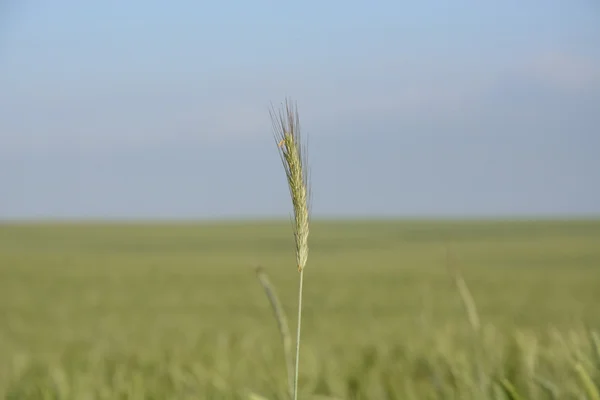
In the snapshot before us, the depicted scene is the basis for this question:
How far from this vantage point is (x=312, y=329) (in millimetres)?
10250

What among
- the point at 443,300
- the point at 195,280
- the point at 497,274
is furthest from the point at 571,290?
the point at 195,280

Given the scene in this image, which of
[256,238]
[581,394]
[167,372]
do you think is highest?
[581,394]

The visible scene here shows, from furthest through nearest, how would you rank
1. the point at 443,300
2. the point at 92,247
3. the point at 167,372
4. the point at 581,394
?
1. the point at 92,247
2. the point at 443,300
3. the point at 167,372
4. the point at 581,394

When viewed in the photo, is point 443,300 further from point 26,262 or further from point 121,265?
point 26,262

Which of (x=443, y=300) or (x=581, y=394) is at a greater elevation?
(x=581, y=394)

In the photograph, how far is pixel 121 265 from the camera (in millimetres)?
23672

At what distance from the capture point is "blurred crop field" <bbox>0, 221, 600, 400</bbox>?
9.14ft

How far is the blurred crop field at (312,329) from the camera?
9.14ft

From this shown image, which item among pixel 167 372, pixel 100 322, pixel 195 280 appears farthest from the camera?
pixel 195 280

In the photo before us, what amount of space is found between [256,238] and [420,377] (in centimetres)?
4418

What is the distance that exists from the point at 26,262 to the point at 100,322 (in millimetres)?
13380

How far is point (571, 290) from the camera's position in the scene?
1588 cm

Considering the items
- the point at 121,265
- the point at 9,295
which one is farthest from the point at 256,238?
the point at 9,295

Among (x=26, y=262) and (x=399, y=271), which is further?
(x=26, y=262)
